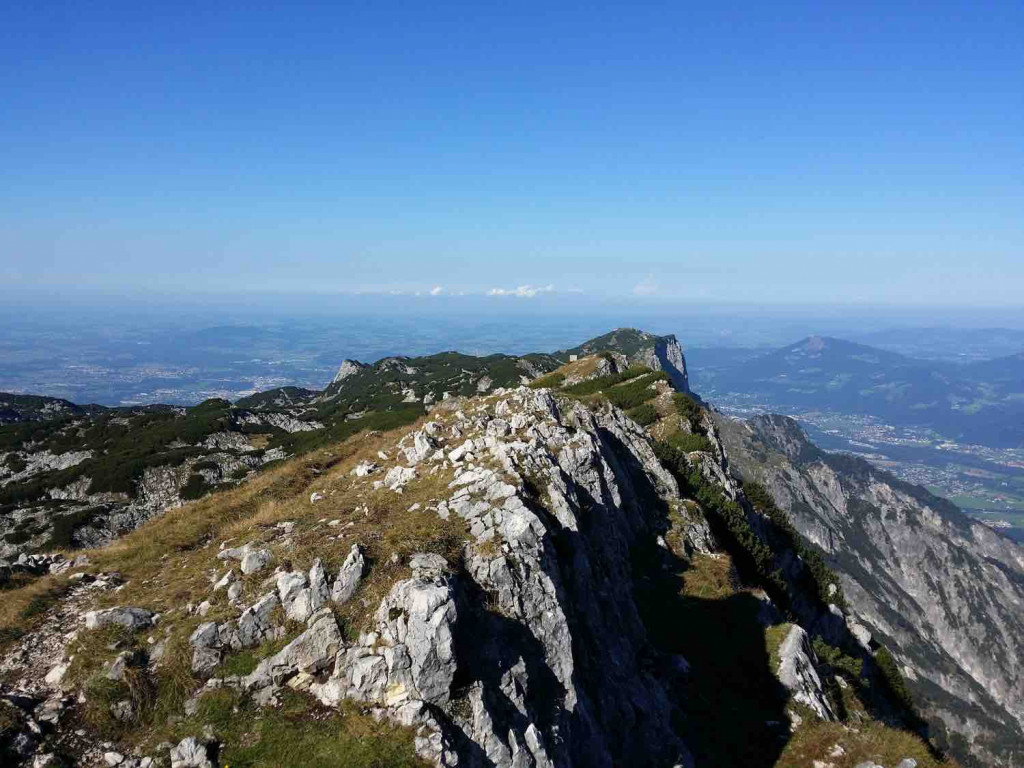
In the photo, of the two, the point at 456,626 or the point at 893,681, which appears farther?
the point at 893,681

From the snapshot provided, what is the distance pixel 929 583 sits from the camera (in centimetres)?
15350

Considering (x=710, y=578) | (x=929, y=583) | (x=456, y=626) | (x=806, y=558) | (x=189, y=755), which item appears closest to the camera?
(x=189, y=755)

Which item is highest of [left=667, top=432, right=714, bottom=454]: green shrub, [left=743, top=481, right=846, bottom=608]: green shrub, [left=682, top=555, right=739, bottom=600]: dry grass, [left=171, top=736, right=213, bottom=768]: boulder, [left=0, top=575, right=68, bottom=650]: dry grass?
[left=0, top=575, right=68, bottom=650]: dry grass

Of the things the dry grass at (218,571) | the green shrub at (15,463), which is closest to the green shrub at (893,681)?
the dry grass at (218,571)

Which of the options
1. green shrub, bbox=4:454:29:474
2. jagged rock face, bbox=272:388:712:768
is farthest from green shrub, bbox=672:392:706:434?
green shrub, bbox=4:454:29:474

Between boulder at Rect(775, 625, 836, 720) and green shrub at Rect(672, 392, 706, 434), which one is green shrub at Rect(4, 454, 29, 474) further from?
boulder at Rect(775, 625, 836, 720)

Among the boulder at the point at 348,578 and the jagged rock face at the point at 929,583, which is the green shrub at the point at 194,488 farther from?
the jagged rock face at the point at 929,583

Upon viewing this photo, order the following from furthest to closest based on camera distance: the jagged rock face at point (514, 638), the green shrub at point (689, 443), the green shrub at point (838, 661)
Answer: the green shrub at point (689, 443) → the green shrub at point (838, 661) → the jagged rock face at point (514, 638)

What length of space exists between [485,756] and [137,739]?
22.8 feet

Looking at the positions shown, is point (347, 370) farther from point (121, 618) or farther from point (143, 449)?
point (121, 618)

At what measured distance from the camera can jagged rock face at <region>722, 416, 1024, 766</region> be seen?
112m

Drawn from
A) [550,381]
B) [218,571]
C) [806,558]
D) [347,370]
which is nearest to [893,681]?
[806,558]

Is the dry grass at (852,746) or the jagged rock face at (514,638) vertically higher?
the jagged rock face at (514,638)

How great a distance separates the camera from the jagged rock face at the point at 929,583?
11212 cm
